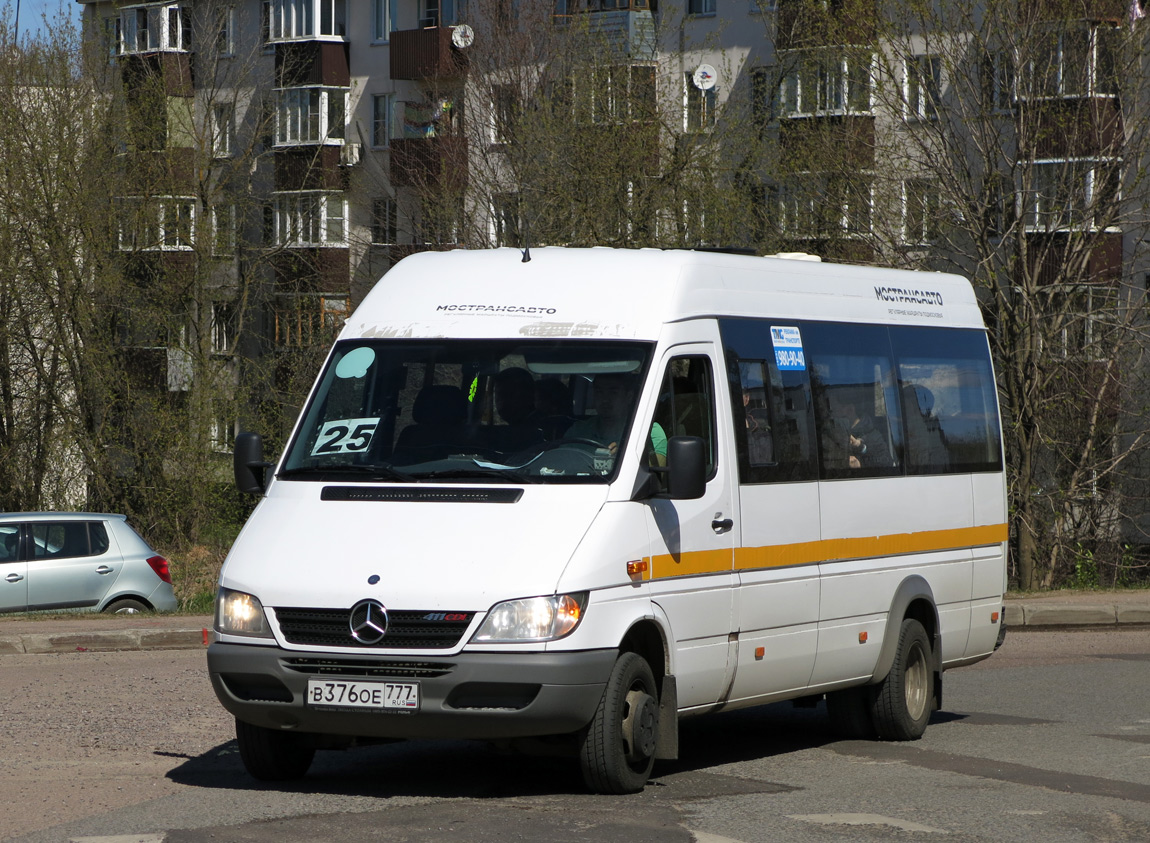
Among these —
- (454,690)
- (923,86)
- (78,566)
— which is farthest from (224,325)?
(454,690)

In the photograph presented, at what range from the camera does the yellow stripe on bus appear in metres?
8.80

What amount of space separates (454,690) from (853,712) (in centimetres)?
388

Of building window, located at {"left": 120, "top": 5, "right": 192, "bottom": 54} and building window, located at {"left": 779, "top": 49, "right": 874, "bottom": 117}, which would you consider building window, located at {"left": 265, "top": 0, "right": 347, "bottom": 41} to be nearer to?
building window, located at {"left": 120, "top": 5, "right": 192, "bottom": 54}

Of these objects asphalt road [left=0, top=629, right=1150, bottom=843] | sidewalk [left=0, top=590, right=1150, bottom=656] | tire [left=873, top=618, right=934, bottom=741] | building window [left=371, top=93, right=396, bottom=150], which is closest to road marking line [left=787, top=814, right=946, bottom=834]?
asphalt road [left=0, top=629, right=1150, bottom=843]

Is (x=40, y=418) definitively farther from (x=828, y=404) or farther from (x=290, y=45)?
(x=828, y=404)

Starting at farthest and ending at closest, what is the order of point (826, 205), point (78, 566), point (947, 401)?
1. point (826, 205)
2. point (78, 566)
3. point (947, 401)

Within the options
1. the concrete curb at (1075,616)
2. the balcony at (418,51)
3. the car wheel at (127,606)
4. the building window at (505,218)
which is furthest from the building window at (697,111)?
the concrete curb at (1075,616)

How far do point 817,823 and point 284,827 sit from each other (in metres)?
2.24

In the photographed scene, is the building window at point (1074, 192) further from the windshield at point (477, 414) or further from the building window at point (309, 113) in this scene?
the building window at point (309, 113)

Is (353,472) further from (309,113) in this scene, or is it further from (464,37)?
(309,113)

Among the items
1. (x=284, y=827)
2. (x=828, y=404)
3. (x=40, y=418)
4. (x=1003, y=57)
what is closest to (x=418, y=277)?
(x=828, y=404)

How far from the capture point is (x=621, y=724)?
8250 millimetres

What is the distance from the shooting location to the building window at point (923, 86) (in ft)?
85.0

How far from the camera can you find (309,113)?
5403 centimetres
